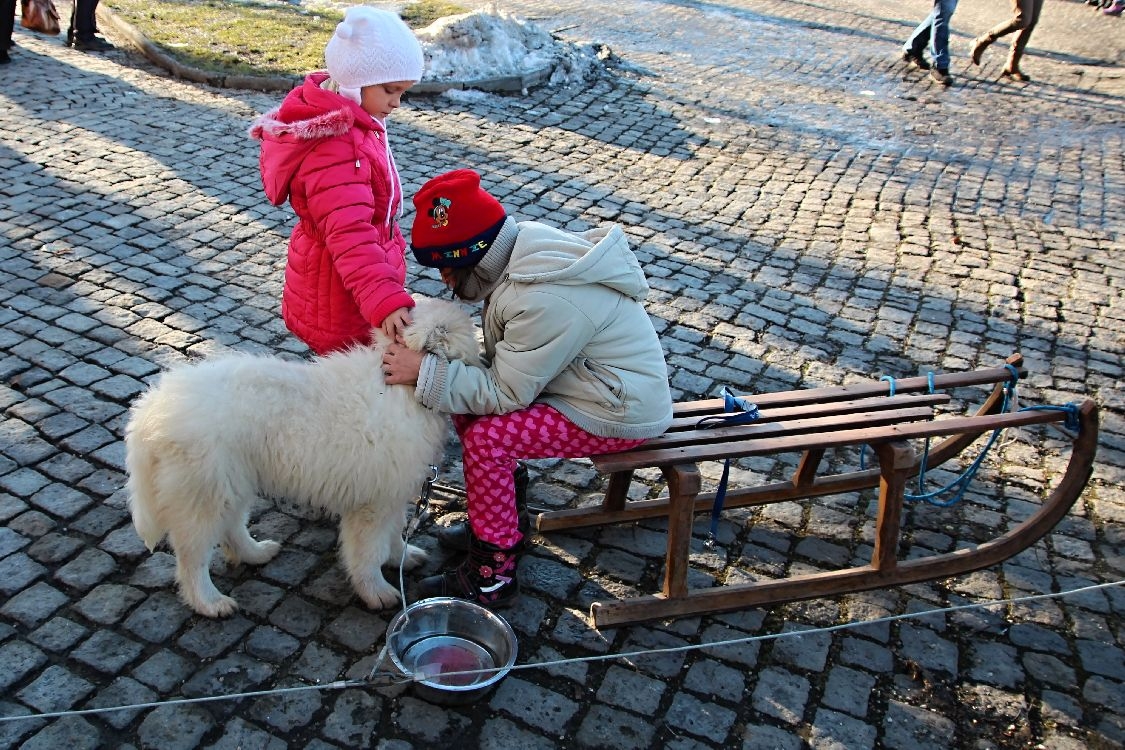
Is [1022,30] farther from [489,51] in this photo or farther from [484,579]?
[484,579]

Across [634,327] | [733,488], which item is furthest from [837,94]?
[634,327]

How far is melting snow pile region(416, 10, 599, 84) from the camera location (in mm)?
10492

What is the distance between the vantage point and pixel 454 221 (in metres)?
3.44

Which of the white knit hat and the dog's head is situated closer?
the dog's head

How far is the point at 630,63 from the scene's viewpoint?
12.4 metres

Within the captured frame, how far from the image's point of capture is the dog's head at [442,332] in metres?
3.49

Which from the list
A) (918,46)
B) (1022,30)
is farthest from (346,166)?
(1022,30)

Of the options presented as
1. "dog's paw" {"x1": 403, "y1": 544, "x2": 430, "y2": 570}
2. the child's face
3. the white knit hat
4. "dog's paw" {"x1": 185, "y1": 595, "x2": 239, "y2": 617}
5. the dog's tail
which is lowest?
"dog's paw" {"x1": 185, "y1": 595, "x2": 239, "y2": 617}

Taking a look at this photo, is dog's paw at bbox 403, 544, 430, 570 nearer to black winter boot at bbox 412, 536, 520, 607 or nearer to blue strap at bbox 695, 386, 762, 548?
black winter boot at bbox 412, 536, 520, 607

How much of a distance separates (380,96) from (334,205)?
51 centimetres

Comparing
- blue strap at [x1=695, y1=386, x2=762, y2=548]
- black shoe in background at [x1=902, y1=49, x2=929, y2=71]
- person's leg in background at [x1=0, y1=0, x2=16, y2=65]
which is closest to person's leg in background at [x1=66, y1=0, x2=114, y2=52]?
person's leg in background at [x1=0, y1=0, x2=16, y2=65]

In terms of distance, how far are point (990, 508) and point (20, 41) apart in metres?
11.6

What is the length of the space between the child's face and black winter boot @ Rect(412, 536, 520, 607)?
1.82m

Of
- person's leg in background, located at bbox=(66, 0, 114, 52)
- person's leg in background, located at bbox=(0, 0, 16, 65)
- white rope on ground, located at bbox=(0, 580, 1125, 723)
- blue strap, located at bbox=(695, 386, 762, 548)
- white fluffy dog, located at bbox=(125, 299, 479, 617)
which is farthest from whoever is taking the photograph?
person's leg in background, located at bbox=(66, 0, 114, 52)
